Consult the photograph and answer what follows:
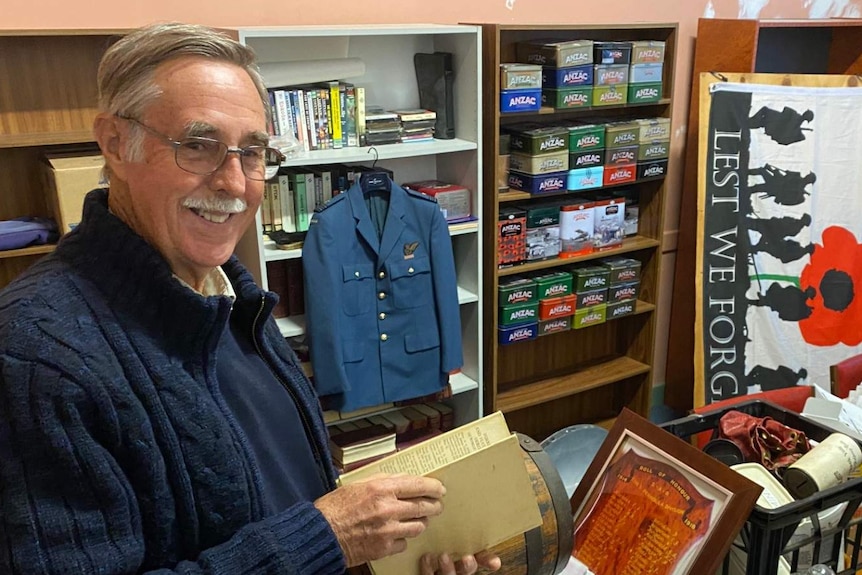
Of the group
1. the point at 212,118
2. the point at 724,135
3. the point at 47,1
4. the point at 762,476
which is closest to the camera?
the point at 212,118

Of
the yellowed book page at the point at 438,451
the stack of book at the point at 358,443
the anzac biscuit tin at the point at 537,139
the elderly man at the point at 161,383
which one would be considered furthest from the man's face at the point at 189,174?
the anzac biscuit tin at the point at 537,139

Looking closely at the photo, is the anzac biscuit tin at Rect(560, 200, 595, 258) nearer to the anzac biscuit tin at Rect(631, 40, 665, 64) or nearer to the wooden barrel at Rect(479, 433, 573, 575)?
the anzac biscuit tin at Rect(631, 40, 665, 64)

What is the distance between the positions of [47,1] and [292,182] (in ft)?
2.89

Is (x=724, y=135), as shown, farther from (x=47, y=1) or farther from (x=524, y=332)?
(x=47, y=1)

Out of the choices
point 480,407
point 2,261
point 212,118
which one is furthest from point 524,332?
point 212,118

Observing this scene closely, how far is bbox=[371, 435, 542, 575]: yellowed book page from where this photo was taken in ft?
3.82

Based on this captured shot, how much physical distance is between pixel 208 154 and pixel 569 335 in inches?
105

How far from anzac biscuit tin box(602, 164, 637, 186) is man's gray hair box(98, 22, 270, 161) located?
2.15 metres

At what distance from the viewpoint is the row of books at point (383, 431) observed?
2.66 metres

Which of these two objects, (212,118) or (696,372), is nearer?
(212,118)

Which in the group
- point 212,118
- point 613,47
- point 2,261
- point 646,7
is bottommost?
point 2,261

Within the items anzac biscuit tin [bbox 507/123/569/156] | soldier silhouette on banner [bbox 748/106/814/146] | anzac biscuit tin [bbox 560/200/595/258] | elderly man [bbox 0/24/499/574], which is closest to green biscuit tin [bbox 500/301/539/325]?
anzac biscuit tin [bbox 560/200/595/258]

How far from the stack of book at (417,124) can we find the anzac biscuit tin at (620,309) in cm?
113

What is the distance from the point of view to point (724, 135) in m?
3.00
